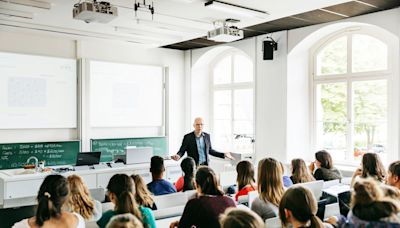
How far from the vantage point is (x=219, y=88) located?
826 cm

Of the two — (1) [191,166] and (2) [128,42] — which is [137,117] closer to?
(2) [128,42]

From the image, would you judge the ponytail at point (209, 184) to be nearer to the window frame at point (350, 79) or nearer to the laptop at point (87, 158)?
the laptop at point (87, 158)

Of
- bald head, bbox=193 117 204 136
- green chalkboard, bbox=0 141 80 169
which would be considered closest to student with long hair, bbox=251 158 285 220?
bald head, bbox=193 117 204 136

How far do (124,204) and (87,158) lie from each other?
10.7ft

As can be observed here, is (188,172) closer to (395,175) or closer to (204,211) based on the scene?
(204,211)

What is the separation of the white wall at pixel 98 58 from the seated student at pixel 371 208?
18.5ft

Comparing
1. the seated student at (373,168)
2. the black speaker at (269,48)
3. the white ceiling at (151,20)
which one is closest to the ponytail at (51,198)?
the white ceiling at (151,20)

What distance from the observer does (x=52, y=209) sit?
236 cm

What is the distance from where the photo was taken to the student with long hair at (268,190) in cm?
295

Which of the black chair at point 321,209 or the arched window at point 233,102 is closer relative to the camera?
the black chair at point 321,209

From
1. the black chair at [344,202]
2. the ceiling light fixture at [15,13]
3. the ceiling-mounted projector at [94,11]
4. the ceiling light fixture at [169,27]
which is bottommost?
the black chair at [344,202]

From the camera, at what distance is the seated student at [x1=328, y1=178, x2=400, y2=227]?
205 centimetres

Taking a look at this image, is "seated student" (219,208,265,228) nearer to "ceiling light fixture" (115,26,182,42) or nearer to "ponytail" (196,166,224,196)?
"ponytail" (196,166,224,196)

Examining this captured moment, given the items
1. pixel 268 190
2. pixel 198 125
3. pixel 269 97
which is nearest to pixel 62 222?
pixel 268 190
